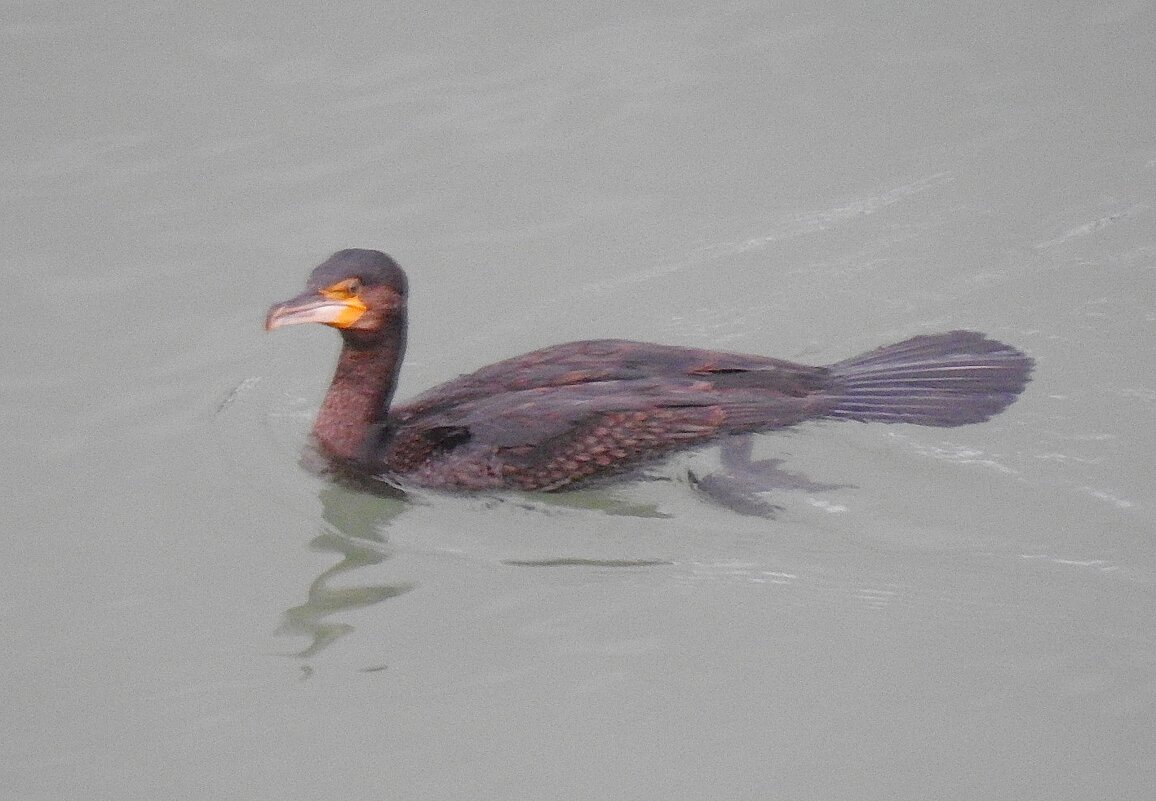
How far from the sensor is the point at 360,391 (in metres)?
7.34

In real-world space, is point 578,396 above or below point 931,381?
below

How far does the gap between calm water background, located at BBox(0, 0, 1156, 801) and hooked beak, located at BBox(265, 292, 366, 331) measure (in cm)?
69

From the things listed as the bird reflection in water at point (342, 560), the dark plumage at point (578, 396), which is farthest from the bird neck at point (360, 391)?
the bird reflection in water at point (342, 560)

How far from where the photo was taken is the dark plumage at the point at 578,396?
7.02m

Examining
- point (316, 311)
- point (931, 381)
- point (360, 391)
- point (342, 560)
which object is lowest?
point (342, 560)

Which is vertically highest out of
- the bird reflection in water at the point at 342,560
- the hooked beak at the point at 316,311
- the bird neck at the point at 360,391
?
the hooked beak at the point at 316,311

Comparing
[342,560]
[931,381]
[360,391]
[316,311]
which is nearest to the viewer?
[342,560]

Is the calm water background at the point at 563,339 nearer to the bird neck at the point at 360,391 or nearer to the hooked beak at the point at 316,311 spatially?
the bird neck at the point at 360,391

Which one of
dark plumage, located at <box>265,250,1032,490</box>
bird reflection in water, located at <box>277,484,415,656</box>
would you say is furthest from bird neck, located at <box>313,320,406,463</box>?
bird reflection in water, located at <box>277,484,415,656</box>

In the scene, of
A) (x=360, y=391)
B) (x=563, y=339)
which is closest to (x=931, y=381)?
(x=563, y=339)

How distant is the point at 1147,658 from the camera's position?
19.3 ft

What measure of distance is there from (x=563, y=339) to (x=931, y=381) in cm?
173

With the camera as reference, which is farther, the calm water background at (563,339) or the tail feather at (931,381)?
the tail feather at (931,381)

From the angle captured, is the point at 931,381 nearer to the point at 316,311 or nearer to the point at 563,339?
the point at 563,339
